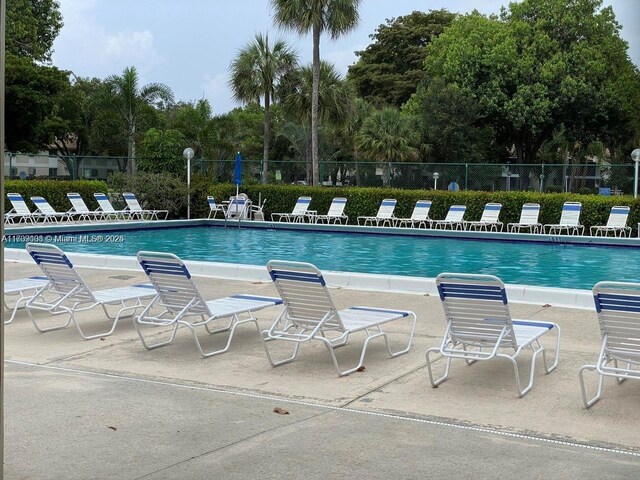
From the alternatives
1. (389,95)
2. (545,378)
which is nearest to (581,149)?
(389,95)

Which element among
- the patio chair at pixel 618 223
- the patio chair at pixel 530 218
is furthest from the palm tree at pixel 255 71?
the patio chair at pixel 618 223

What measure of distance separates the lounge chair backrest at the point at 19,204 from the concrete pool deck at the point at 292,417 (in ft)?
52.5

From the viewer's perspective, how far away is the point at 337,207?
26.0 meters

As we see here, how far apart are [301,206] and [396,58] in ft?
114

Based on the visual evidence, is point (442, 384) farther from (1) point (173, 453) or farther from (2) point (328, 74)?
(2) point (328, 74)

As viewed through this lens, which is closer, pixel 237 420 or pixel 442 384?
pixel 237 420

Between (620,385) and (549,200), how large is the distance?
699 inches

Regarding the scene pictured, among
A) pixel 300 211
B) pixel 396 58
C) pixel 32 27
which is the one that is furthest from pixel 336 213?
pixel 396 58

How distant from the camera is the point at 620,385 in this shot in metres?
6.66

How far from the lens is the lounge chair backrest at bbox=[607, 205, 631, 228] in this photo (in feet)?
71.6

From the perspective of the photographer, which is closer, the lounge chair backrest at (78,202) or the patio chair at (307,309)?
the patio chair at (307,309)

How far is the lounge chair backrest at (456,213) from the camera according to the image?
78.3 feet

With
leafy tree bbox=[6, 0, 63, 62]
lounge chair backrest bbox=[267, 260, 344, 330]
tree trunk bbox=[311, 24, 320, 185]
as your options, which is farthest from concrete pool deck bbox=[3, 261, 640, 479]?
leafy tree bbox=[6, 0, 63, 62]

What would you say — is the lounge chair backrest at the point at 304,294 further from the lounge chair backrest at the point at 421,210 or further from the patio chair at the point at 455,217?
the lounge chair backrest at the point at 421,210
